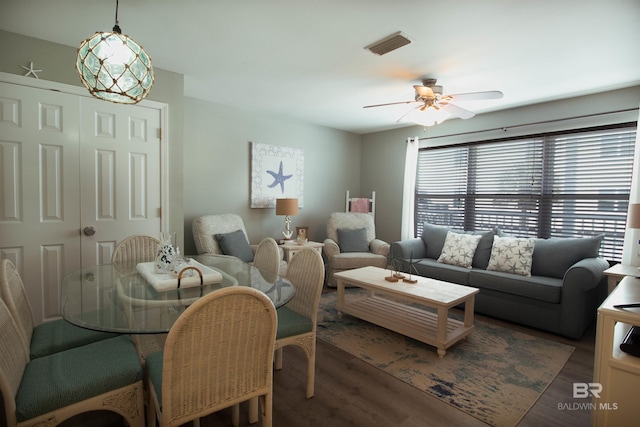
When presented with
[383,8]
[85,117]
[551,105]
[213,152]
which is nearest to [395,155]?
[551,105]

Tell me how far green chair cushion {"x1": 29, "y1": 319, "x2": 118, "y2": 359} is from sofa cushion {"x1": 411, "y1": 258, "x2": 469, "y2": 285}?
2.84m

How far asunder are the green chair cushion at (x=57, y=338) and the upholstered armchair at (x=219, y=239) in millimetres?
1929

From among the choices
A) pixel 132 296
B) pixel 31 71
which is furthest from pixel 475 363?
pixel 31 71

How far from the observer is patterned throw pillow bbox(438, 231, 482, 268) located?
3867 millimetres

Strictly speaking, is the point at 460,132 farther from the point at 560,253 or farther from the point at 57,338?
the point at 57,338

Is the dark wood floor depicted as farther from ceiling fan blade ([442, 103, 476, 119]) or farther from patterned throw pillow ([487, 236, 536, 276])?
ceiling fan blade ([442, 103, 476, 119])

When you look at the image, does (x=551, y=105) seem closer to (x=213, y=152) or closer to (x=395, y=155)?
(x=395, y=155)

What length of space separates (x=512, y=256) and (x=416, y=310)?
1.25 m

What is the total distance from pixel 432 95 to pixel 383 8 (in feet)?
3.88

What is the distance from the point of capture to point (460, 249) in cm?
394

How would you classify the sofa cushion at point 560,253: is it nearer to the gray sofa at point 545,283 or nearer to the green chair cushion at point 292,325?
the gray sofa at point 545,283

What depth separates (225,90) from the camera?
3.67 metres

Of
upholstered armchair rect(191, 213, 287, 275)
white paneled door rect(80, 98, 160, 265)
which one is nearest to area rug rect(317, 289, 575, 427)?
upholstered armchair rect(191, 213, 287, 275)

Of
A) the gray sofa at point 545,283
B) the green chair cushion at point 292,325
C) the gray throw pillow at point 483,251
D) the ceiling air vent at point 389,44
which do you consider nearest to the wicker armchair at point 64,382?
the green chair cushion at point 292,325
